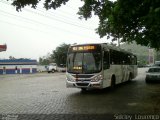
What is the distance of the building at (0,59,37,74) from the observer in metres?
65.6

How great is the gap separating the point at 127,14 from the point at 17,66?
Answer: 5491 centimetres

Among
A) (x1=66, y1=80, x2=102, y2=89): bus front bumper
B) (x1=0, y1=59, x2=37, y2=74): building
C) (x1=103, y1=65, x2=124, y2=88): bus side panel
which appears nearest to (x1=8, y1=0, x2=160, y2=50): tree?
(x1=103, y1=65, x2=124, y2=88): bus side panel

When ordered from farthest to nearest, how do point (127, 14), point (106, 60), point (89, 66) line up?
1. point (106, 60)
2. point (89, 66)
3. point (127, 14)

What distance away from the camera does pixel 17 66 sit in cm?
6688

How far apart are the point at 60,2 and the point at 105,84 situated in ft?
26.3

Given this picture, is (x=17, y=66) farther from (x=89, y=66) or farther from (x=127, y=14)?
(x=127, y=14)

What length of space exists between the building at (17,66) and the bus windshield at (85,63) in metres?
49.0

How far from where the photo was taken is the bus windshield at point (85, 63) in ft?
59.3

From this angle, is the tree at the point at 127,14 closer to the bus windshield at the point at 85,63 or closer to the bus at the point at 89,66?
the bus at the point at 89,66

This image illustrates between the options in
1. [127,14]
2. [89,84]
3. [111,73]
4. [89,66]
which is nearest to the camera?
[127,14]

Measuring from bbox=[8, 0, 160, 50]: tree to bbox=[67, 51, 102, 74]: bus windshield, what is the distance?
83.7 inches

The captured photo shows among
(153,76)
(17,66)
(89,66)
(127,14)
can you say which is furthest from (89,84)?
(17,66)

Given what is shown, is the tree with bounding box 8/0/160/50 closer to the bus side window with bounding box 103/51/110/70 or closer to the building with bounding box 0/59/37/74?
the bus side window with bounding box 103/51/110/70

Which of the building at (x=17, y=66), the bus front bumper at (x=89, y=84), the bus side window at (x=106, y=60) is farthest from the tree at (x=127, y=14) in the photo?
the building at (x=17, y=66)
